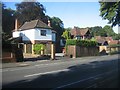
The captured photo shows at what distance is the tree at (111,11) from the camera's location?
24.6 m

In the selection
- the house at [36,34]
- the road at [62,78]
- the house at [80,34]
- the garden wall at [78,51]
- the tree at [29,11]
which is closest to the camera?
the road at [62,78]

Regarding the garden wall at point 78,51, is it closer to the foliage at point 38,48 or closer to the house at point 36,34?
the foliage at point 38,48

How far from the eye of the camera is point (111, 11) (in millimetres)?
26297

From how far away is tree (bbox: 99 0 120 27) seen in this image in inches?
968

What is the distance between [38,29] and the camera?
5506cm

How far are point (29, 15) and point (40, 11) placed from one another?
3.99 meters

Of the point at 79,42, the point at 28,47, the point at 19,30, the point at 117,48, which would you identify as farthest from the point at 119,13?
the point at 117,48

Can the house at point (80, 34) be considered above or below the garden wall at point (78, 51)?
above

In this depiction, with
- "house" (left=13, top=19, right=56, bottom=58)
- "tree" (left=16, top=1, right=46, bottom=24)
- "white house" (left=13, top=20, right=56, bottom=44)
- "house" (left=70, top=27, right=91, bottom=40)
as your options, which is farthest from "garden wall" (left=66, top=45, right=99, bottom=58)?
"house" (left=70, top=27, right=91, bottom=40)

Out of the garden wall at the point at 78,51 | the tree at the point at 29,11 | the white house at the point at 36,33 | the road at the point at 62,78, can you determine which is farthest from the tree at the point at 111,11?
the tree at the point at 29,11

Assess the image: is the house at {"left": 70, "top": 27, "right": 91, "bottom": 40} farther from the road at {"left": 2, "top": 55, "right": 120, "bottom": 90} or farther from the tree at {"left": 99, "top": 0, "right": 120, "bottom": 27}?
the road at {"left": 2, "top": 55, "right": 120, "bottom": 90}

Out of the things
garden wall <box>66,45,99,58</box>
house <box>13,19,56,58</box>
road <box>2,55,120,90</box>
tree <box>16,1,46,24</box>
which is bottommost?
road <box>2,55,120,90</box>

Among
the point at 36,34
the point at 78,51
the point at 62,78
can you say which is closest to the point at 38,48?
the point at 78,51

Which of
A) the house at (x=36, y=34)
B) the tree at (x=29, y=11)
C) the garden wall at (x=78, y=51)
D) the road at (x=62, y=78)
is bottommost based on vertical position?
the road at (x=62, y=78)
